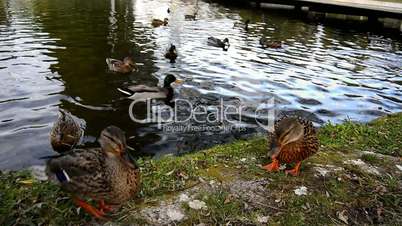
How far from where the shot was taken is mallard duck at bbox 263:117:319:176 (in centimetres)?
428

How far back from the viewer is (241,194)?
403 cm

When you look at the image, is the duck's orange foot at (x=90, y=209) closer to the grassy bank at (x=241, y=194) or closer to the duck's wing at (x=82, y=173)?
the grassy bank at (x=241, y=194)

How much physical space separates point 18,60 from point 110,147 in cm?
1118

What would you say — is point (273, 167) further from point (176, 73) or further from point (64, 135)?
point (176, 73)

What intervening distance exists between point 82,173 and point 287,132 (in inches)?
84.0

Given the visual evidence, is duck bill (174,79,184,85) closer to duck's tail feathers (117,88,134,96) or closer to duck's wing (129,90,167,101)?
Result: duck's wing (129,90,167,101)

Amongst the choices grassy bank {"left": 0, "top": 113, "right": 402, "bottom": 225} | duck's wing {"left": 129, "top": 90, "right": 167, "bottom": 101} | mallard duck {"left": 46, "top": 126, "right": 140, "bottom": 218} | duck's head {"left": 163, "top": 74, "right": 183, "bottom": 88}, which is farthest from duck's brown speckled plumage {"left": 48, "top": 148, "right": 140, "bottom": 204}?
duck's head {"left": 163, "top": 74, "right": 183, "bottom": 88}

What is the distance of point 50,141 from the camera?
7.20 meters

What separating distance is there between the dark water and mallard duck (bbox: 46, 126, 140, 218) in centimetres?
358

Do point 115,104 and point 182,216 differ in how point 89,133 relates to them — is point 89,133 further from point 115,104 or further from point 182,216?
point 182,216

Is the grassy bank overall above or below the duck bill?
above

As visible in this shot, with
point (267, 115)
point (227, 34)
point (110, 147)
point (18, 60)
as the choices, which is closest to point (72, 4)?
point (227, 34)

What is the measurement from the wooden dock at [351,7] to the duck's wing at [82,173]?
85.7ft

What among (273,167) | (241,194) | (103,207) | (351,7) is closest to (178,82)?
(273,167)
